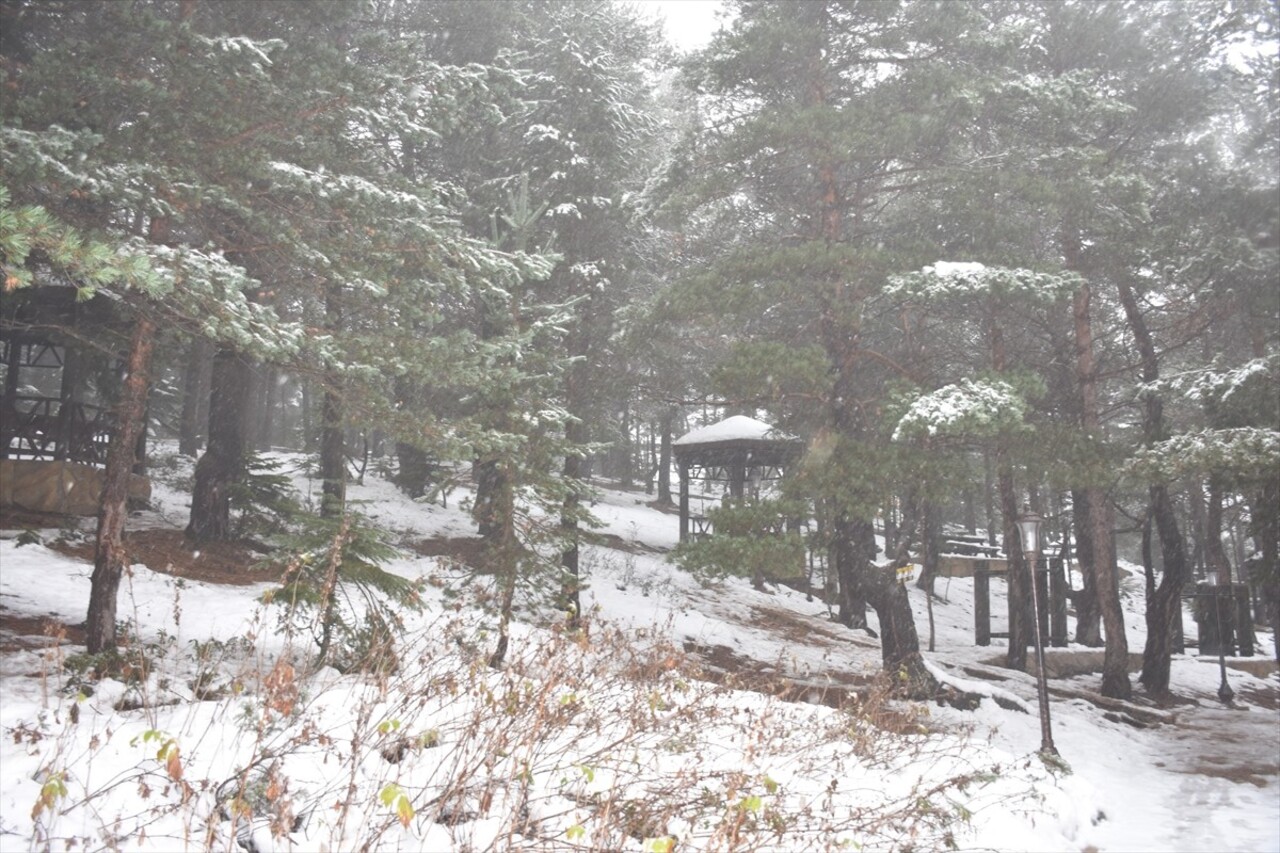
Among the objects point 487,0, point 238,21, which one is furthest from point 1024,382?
point 487,0

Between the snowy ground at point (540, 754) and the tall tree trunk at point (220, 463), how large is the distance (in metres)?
1.86

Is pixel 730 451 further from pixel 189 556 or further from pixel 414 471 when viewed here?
pixel 189 556

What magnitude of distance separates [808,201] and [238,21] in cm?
859

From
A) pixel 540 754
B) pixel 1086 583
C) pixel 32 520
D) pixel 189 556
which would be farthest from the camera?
pixel 1086 583

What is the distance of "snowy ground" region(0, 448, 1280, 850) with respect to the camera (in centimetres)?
384

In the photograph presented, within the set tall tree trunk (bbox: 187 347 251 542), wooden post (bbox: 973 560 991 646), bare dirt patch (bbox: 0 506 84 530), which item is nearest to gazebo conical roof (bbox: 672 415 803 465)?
wooden post (bbox: 973 560 991 646)

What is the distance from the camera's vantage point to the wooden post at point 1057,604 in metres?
19.2

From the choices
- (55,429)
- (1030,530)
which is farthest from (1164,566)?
(55,429)

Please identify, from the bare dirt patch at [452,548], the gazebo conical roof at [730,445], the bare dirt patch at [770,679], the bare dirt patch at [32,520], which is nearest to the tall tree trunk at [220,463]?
the bare dirt patch at [32,520]

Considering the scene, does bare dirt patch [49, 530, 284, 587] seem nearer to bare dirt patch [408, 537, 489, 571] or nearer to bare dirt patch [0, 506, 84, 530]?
bare dirt patch [0, 506, 84, 530]

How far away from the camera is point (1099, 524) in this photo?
14.1 metres

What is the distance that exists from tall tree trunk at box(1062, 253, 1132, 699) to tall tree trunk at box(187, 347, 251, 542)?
1290 centimetres

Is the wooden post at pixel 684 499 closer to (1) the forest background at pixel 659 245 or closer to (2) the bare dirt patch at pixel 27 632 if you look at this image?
(1) the forest background at pixel 659 245

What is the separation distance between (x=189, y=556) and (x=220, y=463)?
1.51m
